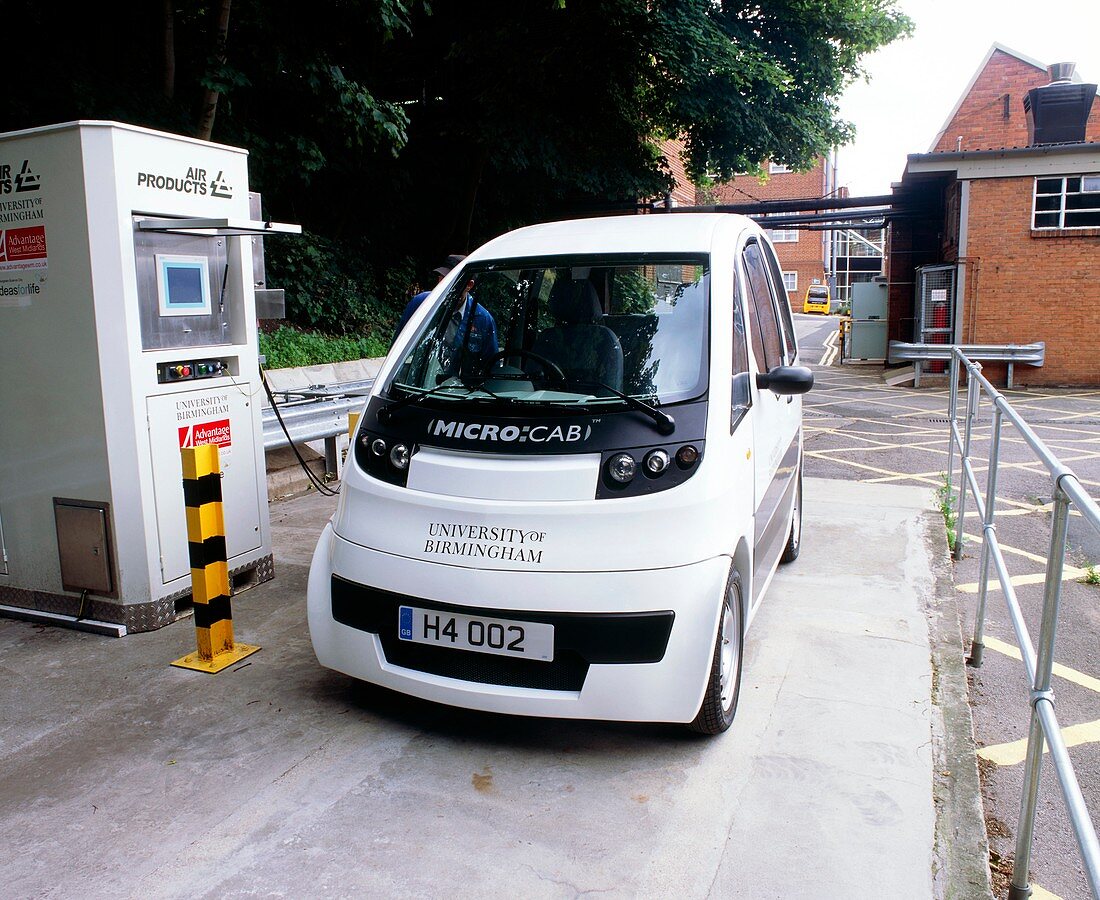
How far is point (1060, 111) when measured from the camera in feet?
65.2

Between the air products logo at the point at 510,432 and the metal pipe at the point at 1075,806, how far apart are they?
1.75m

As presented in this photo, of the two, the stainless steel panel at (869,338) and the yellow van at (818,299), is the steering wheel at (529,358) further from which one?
the yellow van at (818,299)

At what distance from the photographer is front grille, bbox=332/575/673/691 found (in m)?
3.23

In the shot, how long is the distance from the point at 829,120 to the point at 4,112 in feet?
53.3

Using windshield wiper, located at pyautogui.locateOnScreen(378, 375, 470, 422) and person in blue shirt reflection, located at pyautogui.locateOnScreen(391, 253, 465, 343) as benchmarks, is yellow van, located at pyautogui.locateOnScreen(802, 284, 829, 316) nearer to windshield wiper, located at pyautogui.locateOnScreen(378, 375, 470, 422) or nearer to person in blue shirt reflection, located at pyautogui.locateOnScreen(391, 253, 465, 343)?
person in blue shirt reflection, located at pyautogui.locateOnScreen(391, 253, 465, 343)

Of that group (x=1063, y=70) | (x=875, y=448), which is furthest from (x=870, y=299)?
(x=875, y=448)

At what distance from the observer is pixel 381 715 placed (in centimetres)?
378

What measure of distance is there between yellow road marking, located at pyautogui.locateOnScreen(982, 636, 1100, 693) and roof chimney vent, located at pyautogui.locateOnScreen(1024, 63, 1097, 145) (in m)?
18.5

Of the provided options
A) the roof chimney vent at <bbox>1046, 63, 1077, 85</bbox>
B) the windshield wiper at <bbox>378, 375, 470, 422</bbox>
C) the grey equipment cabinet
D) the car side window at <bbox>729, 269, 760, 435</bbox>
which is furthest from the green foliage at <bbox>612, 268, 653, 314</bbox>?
the roof chimney vent at <bbox>1046, 63, 1077, 85</bbox>

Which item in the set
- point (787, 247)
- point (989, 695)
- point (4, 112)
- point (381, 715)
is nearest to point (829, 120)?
point (4, 112)

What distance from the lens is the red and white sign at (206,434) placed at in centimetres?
482

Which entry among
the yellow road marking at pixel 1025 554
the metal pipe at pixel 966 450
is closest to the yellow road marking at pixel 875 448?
the yellow road marking at pixel 1025 554

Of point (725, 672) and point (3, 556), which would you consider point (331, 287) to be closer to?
point (3, 556)

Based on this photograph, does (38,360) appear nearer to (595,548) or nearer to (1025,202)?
(595,548)
